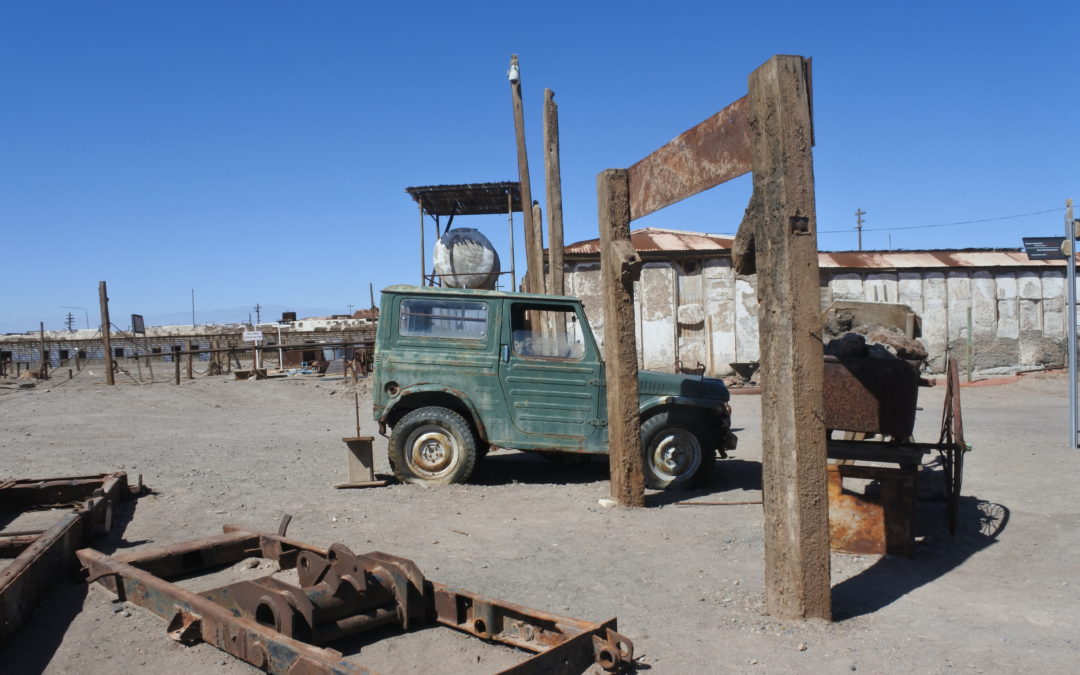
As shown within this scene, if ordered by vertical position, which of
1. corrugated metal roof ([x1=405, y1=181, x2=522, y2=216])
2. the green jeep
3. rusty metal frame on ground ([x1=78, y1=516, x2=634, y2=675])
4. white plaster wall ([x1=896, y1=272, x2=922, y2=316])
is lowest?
Answer: rusty metal frame on ground ([x1=78, y1=516, x2=634, y2=675])

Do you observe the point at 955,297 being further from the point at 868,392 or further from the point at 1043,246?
the point at 868,392

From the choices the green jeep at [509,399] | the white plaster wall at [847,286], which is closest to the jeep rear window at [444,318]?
the green jeep at [509,399]

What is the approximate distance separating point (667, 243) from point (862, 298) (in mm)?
5120

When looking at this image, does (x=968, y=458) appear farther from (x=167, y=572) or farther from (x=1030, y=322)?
(x=1030, y=322)

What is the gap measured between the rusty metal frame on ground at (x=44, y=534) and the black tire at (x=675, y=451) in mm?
4571

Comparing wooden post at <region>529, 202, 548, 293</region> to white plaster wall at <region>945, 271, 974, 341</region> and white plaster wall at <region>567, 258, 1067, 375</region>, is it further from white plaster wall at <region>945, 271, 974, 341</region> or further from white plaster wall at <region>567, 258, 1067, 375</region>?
white plaster wall at <region>945, 271, 974, 341</region>

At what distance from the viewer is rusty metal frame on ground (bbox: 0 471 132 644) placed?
11.9 ft

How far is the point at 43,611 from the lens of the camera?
3.94m

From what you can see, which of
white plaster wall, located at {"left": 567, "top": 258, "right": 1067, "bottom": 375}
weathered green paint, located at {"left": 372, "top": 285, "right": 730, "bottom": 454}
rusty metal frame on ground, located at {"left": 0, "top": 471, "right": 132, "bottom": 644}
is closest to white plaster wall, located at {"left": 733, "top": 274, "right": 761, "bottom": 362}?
white plaster wall, located at {"left": 567, "top": 258, "right": 1067, "bottom": 375}

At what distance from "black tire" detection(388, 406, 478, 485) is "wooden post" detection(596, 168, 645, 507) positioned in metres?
1.61

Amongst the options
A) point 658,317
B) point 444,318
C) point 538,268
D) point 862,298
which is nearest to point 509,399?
point 444,318

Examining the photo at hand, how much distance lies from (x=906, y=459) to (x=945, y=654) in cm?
207

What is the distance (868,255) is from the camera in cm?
1980

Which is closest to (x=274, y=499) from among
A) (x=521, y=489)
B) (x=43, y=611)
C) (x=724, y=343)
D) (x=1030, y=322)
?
(x=521, y=489)
